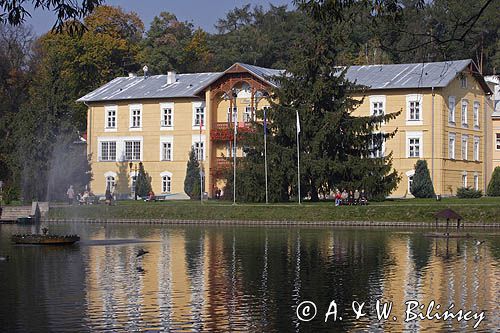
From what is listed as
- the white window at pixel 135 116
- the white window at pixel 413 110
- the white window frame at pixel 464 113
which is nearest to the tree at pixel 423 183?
the white window at pixel 413 110

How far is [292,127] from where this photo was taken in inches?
2899

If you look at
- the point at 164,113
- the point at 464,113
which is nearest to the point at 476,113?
the point at 464,113

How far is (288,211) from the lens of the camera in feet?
221

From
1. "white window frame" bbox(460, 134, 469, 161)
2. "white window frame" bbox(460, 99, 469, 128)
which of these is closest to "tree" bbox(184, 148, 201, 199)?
"white window frame" bbox(460, 134, 469, 161)

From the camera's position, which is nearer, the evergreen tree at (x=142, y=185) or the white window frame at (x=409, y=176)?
the white window frame at (x=409, y=176)

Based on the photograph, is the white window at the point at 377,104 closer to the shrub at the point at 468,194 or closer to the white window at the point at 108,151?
the shrub at the point at 468,194

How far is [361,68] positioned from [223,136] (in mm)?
A: 12966

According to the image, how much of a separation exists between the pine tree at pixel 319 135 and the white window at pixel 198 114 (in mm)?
15207

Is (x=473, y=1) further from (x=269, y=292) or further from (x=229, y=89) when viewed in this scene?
(x=229, y=89)

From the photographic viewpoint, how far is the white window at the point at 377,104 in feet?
279

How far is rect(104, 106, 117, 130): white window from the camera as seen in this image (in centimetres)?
9394

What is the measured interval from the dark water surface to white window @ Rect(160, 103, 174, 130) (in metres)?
39.6

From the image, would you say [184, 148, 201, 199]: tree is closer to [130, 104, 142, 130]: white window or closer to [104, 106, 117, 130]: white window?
[130, 104, 142, 130]: white window

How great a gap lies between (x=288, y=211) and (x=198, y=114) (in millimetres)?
25204
